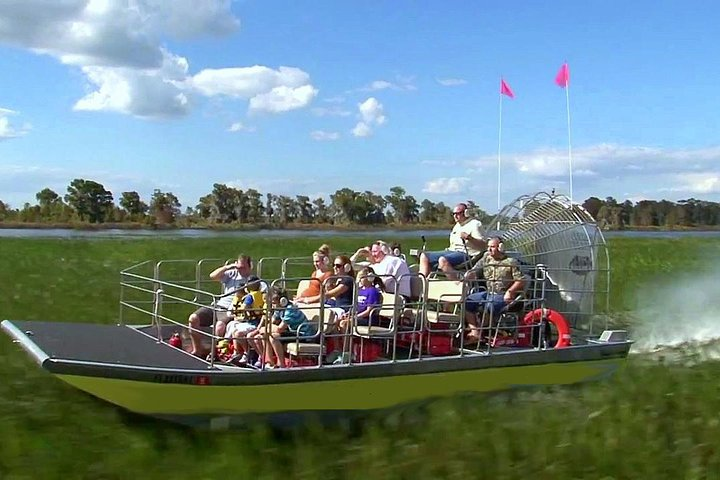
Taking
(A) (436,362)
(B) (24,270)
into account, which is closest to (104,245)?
(B) (24,270)

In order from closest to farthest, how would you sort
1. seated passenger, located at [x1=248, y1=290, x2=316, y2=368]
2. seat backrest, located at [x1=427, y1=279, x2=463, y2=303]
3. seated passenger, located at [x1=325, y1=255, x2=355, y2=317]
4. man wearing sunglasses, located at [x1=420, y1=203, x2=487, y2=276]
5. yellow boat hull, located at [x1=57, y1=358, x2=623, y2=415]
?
yellow boat hull, located at [x1=57, y1=358, x2=623, y2=415], seated passenger, located at [x1=248, y1=290, x2=316, y2=368], seated passenger, located at [x1=325, y1=255, x2=355, y2=317], seat backrest, located at [x1=427, y1=279, x2=463, y2=303], man wearing sunglasses, located at [x1=420, y1=203, x2=487, y2=276]

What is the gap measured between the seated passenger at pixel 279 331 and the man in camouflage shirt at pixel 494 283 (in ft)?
8.05

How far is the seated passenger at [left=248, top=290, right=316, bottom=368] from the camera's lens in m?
10.1

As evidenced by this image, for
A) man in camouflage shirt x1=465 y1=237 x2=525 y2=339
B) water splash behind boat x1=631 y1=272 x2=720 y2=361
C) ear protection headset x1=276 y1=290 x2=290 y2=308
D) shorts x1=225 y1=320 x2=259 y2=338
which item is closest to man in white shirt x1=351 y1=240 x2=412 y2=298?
man in camouflage shirt x1=465 y1=237 x2=525 y2=339

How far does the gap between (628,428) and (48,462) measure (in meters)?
5.57

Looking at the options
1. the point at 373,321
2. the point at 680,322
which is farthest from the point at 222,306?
the point at 680,322

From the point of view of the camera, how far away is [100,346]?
34.3 ft

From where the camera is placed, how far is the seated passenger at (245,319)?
10406mm

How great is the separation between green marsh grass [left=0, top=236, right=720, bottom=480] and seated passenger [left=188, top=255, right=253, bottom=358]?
1494mm

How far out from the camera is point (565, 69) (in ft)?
49.8

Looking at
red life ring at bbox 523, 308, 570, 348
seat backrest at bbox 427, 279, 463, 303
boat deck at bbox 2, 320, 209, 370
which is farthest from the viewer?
red life ring at bbox 523, 308, 570, 348

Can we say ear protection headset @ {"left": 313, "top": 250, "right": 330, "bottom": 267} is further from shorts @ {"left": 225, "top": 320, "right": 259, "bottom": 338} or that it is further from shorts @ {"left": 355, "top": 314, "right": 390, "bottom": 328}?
shorts @ {"left": 225, "top": 320, "right": 259, "bottom": 338}

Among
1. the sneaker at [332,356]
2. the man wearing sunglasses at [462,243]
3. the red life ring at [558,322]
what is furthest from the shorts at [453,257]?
the sneaker at [332,356]

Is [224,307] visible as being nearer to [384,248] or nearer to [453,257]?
[384,248]
